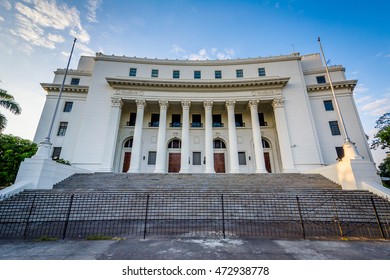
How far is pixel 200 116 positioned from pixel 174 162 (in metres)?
7.41

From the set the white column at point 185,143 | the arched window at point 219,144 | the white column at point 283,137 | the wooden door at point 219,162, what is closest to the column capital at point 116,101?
the white column at point 185,143

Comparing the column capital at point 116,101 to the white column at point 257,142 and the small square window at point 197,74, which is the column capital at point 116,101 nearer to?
the small square window at point 197,74

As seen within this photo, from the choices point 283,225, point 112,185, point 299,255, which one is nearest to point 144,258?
point 299,255

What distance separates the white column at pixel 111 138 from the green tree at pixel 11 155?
245 inches

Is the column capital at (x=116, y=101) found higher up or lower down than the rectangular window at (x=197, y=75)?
lower down

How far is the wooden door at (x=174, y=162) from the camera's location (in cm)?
2189

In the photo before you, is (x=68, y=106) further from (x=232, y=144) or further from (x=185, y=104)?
(x=232, y=144)

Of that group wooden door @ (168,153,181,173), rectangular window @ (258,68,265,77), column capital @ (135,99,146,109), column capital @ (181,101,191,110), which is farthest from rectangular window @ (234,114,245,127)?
column capital @ (135,99,146,109)

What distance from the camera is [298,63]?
23.3 metres

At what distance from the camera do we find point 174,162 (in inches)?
874

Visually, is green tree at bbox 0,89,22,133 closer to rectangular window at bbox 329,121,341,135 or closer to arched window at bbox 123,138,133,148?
arched window at bbox 123,138,133,148

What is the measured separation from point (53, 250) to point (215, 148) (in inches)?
779

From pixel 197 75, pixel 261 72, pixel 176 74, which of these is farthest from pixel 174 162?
pixel 261 72

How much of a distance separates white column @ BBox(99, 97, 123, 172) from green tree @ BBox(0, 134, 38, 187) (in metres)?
6.23
